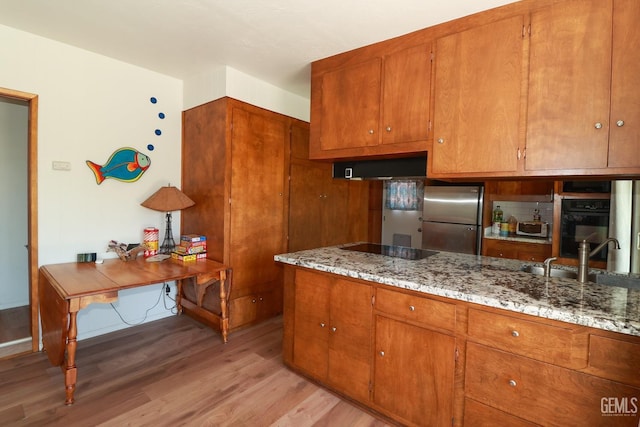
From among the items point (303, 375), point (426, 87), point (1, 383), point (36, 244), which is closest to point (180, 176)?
point (36, 244)

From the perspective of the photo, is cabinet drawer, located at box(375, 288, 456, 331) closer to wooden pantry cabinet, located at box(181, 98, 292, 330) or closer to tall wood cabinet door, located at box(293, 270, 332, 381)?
tall wood cabinet door, located at box(293, 270, 332, 381)

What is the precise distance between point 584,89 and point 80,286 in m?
3.12

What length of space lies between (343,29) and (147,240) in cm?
252

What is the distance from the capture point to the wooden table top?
1.96 meters

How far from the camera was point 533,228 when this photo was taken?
341cm

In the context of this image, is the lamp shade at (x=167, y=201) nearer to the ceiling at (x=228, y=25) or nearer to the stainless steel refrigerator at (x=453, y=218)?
the ceiling at (x=228, y=25)

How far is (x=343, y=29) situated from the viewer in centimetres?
207

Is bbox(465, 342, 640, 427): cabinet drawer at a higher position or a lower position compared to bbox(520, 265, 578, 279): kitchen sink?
lower

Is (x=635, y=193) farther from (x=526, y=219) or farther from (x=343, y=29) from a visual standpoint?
(x=343, y=29)

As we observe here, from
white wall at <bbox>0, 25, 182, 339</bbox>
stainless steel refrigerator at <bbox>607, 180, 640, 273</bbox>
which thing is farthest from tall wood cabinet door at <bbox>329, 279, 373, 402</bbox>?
stainless steel refrigerator at <bbox>607, 180, 640, 273</bbox>

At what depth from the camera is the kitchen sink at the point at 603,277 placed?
172 centimetres

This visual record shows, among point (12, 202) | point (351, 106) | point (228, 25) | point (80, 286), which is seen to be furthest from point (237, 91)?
point (12, 202)

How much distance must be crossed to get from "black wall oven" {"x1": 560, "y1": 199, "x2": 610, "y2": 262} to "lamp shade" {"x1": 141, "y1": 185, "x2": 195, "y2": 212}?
375cm

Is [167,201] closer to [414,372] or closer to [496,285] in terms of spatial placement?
[414,372]
